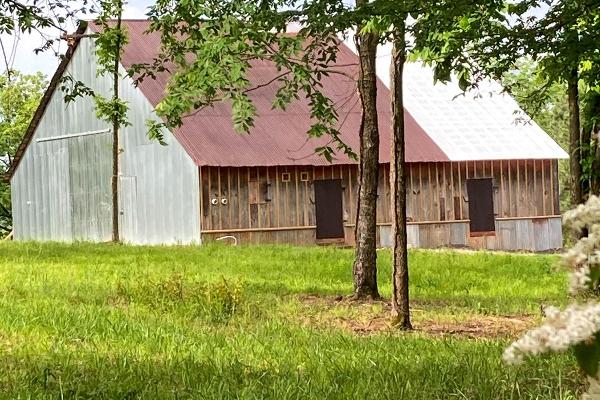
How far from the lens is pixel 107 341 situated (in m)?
9.12

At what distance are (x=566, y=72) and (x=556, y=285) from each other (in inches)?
302

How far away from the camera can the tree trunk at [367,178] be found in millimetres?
14164

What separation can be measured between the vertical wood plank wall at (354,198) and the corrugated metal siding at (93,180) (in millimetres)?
996

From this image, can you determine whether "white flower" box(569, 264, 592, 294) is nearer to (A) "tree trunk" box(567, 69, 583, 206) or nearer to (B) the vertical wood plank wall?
(A) "tree trunk" box(567, 69, 583, 206)

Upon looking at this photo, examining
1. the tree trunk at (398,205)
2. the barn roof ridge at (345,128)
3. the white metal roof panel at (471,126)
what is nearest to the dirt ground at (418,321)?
the tree trunk at (398,205)

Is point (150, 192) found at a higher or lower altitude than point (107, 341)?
higher

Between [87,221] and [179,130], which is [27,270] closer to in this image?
[179,130]

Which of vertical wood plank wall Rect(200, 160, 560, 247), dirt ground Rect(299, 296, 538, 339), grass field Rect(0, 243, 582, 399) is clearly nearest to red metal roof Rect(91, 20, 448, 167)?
vertical wood plank wall Rect(200, 160, 560, 247)

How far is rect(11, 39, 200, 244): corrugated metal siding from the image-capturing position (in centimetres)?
3138

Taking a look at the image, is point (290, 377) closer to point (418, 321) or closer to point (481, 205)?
point (418, 321)

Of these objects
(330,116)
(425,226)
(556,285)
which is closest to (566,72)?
(330,116)

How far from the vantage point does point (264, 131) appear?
109ft

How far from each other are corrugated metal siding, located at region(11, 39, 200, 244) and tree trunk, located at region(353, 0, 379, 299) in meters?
16.6

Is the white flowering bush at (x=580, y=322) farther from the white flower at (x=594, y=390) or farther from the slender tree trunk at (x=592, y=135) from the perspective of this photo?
the slender tree trunk at (x=592, y=135)
